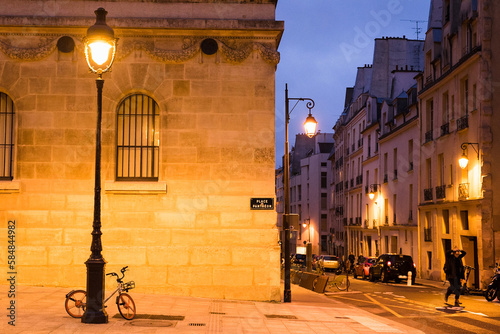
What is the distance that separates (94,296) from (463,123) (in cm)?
2622

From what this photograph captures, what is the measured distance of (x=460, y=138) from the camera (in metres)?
34.2

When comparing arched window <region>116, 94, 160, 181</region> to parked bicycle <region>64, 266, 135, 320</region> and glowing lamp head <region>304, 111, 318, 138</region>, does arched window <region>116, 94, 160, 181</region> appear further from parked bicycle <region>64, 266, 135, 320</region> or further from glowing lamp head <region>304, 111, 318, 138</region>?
glowing lamp head <region>304, 111, 318, 138</region>

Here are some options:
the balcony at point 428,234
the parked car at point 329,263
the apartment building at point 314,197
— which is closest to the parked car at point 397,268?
the balcony at point 428,234

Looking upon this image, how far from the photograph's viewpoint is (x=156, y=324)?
1166 cm

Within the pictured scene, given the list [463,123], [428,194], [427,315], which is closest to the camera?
[427,315]

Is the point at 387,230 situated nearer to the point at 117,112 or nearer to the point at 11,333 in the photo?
the point at 117,112

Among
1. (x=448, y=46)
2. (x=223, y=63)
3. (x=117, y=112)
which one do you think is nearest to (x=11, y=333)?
(x=117, y=112)

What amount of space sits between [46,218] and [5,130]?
2.52 m

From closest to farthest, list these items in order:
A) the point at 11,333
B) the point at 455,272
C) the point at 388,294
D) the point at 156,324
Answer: the point at 11,333, the point at 156,324, the point at 455,272, the point at 388,294

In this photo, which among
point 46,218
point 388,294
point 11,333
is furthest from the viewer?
point 388,294

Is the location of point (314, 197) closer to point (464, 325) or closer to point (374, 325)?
point (464, 325)

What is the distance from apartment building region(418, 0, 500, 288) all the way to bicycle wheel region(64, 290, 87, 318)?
72.6ft

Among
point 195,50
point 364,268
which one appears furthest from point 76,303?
point 364,268

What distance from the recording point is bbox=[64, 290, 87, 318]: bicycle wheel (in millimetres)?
11516
